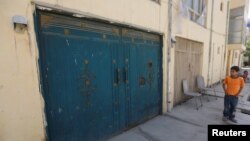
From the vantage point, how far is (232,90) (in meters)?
4.27

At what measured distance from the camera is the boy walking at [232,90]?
4.23m

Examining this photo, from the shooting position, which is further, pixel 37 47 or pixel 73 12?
pixel 73 12

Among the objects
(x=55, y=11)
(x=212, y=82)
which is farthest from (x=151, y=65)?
(x=212, y=82)

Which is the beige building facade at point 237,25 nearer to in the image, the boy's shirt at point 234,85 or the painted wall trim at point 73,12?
the boy's shirt at point 234,85

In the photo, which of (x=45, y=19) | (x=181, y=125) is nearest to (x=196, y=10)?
(x=181, y=125)

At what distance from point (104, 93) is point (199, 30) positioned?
5509mm

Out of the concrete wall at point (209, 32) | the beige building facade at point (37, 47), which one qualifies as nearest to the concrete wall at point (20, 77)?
the beige building facade at point (37, 47)

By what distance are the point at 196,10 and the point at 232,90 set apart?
3883 millimetres

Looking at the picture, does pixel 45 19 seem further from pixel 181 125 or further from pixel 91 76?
pixel 181 125

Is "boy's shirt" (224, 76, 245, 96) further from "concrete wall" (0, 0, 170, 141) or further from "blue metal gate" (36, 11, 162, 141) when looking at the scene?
"concrete wall" (0, 0, 170, 141)

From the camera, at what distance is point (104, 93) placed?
10.5 feet

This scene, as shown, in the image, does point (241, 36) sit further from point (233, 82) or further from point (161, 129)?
point (161, 129)

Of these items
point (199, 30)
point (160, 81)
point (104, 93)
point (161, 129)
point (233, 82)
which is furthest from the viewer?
point (199, 30)

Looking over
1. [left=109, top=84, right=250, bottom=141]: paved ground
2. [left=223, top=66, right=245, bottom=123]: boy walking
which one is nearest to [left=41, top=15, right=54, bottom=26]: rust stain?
[left=109, top=84, right=250, bottom=141]: paved ground
